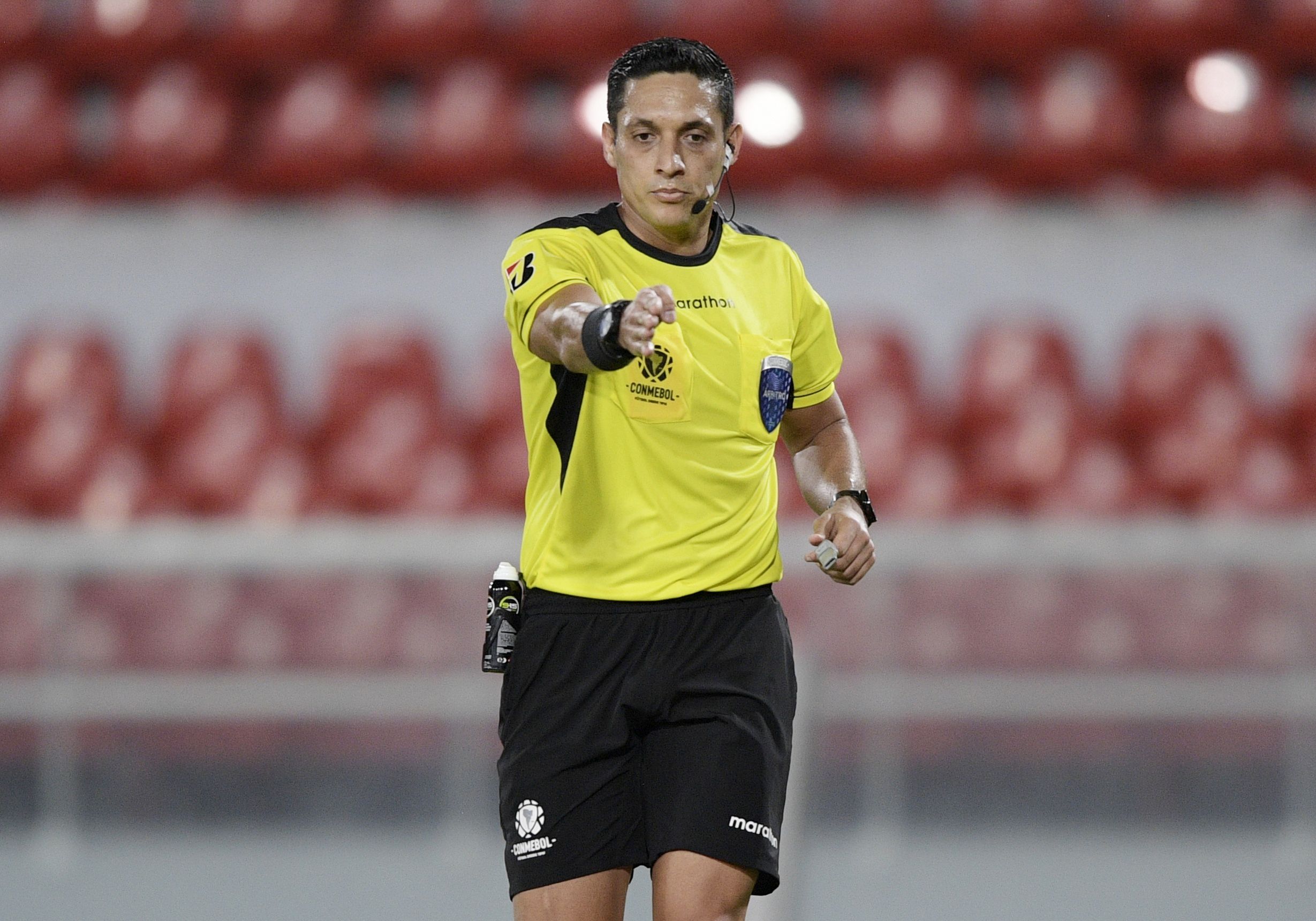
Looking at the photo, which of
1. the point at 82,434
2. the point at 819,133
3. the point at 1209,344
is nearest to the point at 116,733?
the point at 82,434

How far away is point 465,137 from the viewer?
6441mm

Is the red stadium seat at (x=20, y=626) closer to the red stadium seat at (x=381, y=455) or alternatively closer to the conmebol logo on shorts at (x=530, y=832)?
the red stadium seat at (x=381, y=455)

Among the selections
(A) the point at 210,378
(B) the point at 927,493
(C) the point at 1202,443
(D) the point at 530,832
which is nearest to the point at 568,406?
(D) the point at 530,832

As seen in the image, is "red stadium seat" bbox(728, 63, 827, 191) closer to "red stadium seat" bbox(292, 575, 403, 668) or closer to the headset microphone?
"red stadium seat" bbox(292, 575, 403, 668)

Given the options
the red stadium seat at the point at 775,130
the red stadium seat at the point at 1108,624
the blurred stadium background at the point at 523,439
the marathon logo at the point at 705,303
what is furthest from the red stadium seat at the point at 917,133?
the marathon logo at the point at 705,303

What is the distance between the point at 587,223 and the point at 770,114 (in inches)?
157

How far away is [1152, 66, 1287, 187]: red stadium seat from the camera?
6.31 metres

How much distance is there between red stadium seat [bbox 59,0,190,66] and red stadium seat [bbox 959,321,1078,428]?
3.43 metres

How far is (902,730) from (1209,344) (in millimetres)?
2303

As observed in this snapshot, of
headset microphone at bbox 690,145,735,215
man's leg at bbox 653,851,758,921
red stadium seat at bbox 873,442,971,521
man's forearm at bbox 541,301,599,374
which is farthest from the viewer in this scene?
red stadium seat at bbox 873,442,971,521

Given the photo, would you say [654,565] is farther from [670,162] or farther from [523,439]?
[523,439]

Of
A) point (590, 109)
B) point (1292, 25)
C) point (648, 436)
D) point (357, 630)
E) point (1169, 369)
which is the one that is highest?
point (1292, 25)

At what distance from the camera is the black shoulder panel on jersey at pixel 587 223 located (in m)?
2.36

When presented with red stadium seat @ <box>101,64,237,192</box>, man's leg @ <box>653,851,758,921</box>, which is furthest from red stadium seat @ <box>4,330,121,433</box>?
man's leg @ <box>653,851,758,921</box>
